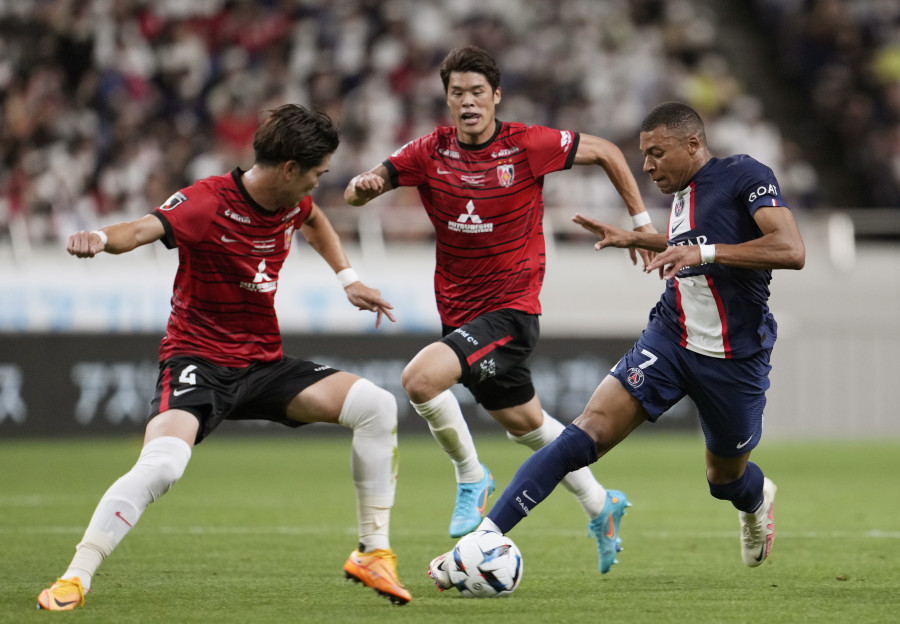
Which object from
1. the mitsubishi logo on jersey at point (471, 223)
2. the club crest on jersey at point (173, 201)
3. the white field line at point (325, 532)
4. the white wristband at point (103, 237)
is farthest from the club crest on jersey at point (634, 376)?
the white field line at point (325, 532)

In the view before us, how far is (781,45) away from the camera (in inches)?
822

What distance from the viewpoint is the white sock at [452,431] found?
6.85 m

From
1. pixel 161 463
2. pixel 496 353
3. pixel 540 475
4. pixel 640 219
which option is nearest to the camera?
pixel 161 463

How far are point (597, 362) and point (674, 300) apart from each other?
1003 cm

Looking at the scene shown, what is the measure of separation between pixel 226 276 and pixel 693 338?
2.17 meters

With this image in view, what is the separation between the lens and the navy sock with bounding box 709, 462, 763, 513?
21.1ft

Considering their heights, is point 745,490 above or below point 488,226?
below

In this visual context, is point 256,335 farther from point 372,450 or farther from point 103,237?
point 103,237

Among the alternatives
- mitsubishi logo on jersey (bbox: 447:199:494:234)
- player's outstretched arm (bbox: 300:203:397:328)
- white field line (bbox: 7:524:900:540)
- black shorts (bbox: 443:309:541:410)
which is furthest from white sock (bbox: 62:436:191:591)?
white field line (bbox: 7:524:900:540)

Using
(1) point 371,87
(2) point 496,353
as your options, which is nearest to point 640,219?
(2) point 496,353

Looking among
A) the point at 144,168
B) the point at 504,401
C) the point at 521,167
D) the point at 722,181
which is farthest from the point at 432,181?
the point at 144,168

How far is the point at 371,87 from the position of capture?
1831cm

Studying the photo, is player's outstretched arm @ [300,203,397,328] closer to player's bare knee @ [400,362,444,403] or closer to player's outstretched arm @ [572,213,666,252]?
player's bare knee @ [400,362,444,403]

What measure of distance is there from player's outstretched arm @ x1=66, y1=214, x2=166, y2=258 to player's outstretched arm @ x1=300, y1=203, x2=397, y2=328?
996 mm
